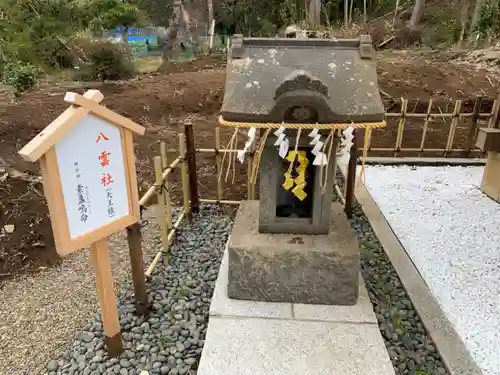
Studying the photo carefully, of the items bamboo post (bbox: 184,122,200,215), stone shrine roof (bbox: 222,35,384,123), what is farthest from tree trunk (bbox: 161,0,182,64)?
stone shrine roof (bbox: 222,35,384,123)

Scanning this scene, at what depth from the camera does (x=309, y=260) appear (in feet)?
Answer: 10.0

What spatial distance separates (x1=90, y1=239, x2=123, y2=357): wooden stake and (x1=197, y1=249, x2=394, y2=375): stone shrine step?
1.96 ft

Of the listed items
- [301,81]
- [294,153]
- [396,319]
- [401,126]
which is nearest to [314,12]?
[401,126]

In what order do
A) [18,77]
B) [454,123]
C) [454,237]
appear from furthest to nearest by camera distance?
[18,77], [454,123], [454,237]

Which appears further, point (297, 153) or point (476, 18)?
point (476, 18)

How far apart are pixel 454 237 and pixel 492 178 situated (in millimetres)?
1277

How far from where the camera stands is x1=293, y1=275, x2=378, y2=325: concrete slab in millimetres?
2986

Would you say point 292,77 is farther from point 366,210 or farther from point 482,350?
point 366,210

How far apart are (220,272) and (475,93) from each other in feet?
25.3

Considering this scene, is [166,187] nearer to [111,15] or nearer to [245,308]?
[245,308]

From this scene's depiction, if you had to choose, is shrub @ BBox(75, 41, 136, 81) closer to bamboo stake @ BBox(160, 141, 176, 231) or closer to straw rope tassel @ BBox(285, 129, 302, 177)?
bamboo stake @ BBox(160, 141, 176, 231)

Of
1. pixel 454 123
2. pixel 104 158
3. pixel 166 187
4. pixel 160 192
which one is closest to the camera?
pixel 104 158

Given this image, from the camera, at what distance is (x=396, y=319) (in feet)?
10.2

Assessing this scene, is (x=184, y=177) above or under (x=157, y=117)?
above
